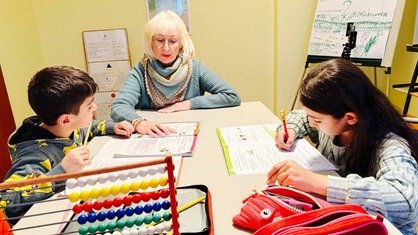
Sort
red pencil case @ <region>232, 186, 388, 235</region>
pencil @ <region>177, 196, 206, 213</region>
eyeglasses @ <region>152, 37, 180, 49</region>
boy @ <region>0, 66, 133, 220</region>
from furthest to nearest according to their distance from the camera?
1. eyeglasses @ <region>152, 37, 180, 49</region>
2. boy @ <region>0, 66, 133, 220</region>
3. pencil @ <region>177, 196, 206, 213</region>
4. red pencil case @ <region>232, 186, 388, 235</region>

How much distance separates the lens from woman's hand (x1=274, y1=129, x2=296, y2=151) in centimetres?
112

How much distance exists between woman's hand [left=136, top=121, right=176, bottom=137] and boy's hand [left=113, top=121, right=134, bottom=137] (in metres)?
0.04

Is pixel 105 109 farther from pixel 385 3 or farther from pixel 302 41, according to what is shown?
pixel 385 3

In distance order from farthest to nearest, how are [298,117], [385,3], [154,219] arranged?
[385,3], [298,117], [154,219]

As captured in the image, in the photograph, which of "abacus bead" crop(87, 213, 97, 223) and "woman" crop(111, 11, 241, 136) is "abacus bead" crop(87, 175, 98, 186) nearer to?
"abacus bead" crop(87, 213, 97, 223)

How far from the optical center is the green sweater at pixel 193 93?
1.68m

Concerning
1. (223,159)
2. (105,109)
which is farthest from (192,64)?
(105,109)

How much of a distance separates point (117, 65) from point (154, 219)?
106 inches

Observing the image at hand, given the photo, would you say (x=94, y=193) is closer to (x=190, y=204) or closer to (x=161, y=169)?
(x=161, y=169)

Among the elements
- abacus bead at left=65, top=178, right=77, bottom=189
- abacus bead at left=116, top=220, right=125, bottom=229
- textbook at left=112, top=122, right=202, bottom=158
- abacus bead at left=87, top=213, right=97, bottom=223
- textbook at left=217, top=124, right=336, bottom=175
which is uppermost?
abacus bead at left=65, top=178, right=77, bottom=189

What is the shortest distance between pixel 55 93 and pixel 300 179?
33.5 inches

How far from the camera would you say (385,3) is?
2707 millimetres

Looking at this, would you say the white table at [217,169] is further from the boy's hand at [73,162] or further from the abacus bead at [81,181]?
the abacus bead at [81,181]

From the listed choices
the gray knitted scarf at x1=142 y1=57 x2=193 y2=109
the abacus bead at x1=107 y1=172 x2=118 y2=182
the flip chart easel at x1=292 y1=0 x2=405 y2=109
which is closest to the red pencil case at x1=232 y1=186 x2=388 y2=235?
the abacus bead at x1=107 y1=172 x2=118 y2=182
